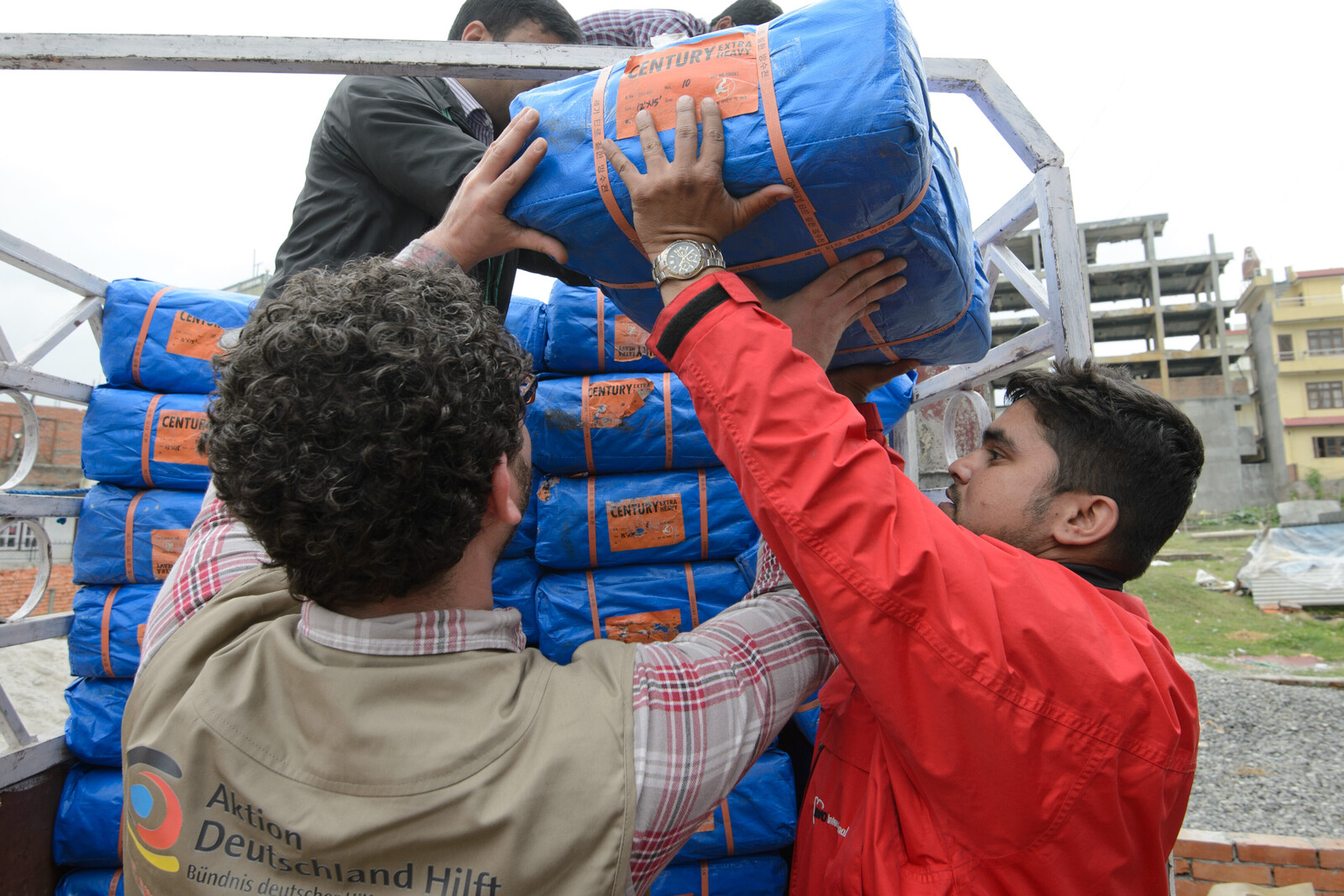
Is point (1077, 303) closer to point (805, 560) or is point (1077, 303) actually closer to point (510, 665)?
point (805, 560)

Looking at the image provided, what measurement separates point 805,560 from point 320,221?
1.35 m

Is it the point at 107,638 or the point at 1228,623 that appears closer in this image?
the point at 107,638

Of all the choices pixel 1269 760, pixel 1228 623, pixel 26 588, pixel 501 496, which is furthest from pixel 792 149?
pixel 26 588

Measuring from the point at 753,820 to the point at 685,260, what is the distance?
2091mm

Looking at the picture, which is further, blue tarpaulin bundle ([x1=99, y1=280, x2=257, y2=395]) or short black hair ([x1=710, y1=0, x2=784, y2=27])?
blue tarpaulin bundle ([x1=99, y1=280, x2=257, y2=395])

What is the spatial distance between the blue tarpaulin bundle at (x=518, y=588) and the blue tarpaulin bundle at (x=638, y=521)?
0.10m

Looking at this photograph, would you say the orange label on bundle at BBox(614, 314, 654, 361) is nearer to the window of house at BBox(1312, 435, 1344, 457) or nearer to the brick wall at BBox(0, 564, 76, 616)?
the brick wall at BBox(0, 564, 76, 616)

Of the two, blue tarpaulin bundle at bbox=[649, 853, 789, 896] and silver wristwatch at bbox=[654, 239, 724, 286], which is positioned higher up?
silver wristwatch at bbox=[654, 239, 724, 286]

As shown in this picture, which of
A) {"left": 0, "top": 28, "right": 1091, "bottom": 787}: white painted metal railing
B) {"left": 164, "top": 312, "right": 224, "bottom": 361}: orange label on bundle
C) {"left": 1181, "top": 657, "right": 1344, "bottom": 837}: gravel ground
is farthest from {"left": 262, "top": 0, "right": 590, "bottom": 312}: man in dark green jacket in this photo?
{"left": 1181, "top": 657, "right": 1344, "bottom": 837}: gravel ground

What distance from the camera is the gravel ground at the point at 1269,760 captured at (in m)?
4.68

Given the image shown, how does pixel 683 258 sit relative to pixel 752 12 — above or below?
below

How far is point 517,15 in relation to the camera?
5.94 feet

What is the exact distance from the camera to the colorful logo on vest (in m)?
0.81

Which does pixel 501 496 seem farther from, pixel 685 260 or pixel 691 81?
pixel 691 81
